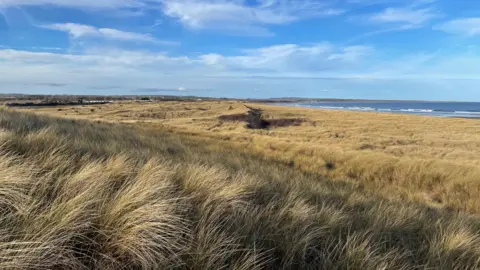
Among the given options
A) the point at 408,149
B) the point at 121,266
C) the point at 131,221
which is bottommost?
the point at 408,149

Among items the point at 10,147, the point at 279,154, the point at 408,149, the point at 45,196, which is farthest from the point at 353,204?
the point at 408,149

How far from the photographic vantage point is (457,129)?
40969 mm

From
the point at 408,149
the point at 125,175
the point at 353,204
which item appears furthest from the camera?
the point at 408,149

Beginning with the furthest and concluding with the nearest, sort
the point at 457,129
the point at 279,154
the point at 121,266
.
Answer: the point at 457,129 < the point at 279,154 < the point at 121,266

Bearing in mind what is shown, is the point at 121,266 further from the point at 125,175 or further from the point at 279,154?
the point at 279,154

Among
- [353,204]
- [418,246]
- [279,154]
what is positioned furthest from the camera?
[279,154]

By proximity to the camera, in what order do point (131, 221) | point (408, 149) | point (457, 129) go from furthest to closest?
point (457, 129) → point (408, 149) → point (131, 221)

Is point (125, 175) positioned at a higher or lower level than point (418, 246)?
higher

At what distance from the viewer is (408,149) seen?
25906 mm

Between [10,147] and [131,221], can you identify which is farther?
[10,147]

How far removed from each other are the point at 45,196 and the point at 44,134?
155 inches

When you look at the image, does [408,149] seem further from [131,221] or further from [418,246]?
[131,221]

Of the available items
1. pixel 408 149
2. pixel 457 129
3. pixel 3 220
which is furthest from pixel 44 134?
pixel 457 129

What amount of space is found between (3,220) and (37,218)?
0.95 ft
